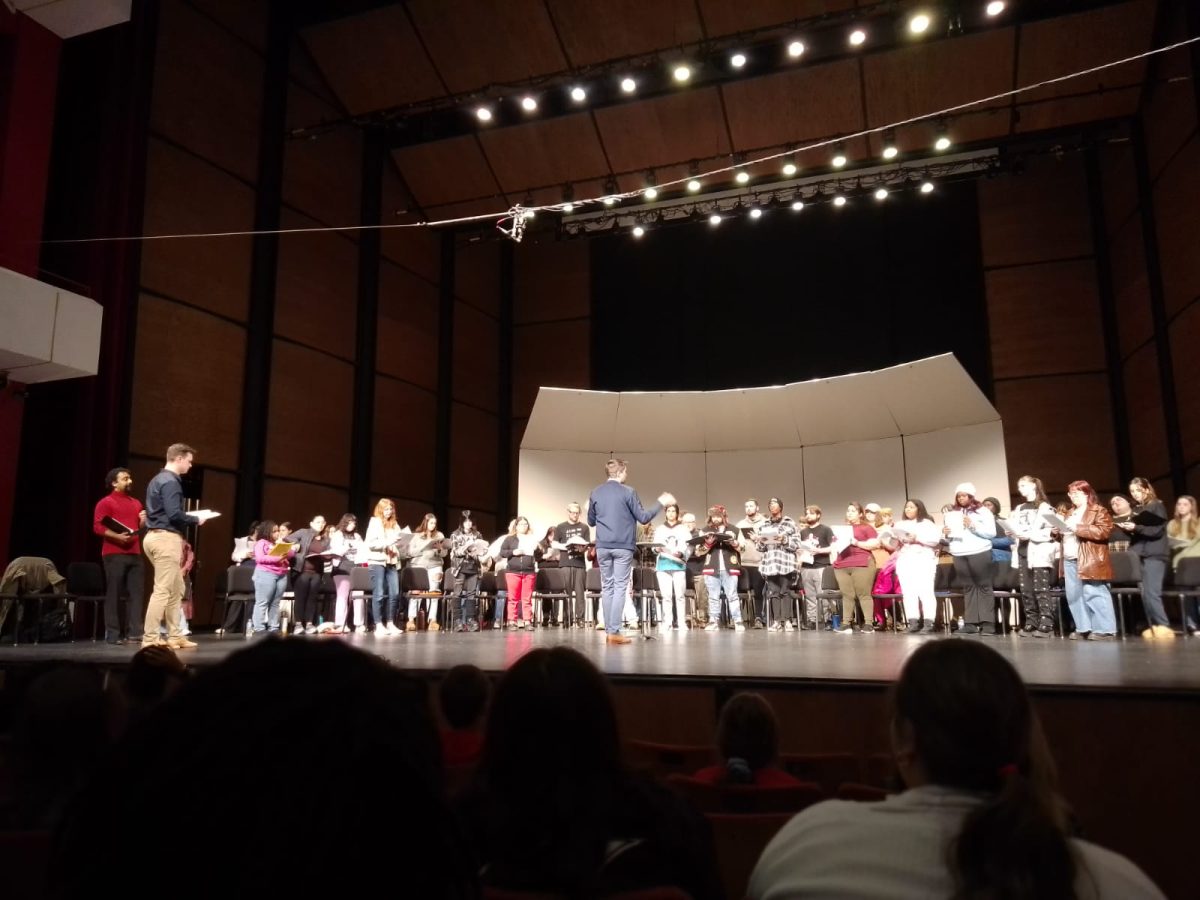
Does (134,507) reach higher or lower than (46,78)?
lower

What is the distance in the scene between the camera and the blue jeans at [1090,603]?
6.82 metres

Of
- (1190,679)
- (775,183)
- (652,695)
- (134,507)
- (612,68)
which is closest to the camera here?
(1190,679)

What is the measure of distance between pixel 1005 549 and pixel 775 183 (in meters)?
6.95

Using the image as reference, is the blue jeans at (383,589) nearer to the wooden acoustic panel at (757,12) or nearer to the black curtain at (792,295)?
the black curtain at (792,295)

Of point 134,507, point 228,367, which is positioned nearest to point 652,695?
point 134,507

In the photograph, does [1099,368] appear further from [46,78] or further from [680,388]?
[46,78]

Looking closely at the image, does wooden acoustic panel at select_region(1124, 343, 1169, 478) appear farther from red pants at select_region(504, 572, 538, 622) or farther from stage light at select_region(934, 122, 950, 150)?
red pants at select_region(504, 572, 538, 622)

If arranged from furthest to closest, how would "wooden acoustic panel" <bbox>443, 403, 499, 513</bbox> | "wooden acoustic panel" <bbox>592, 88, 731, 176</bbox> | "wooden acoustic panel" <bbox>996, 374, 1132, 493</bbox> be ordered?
"wooden acoustic panel" <bbox>443, 403, 499, 513</bbox>
"wooden acoustic panel" <bbox>592, 88, 731, 176</bbox>
"wooden acoustic panel" <bbox>996, 374, 1132, 493</bbox>

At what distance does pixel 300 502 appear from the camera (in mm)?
10328

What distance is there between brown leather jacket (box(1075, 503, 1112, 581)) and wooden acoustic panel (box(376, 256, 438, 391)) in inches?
357

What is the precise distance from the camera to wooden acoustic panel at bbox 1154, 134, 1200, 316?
348 inches

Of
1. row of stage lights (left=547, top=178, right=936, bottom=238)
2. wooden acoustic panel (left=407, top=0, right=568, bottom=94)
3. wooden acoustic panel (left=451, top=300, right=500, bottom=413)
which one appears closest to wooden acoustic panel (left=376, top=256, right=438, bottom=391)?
wooden acoustic panel (left=451, top=300, right=500, bottom=413)

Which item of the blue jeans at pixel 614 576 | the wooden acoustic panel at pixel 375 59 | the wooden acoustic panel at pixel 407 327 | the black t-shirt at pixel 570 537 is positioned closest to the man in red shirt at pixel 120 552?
the blue jeans at pixel 614 576

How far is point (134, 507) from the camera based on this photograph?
639 cm
